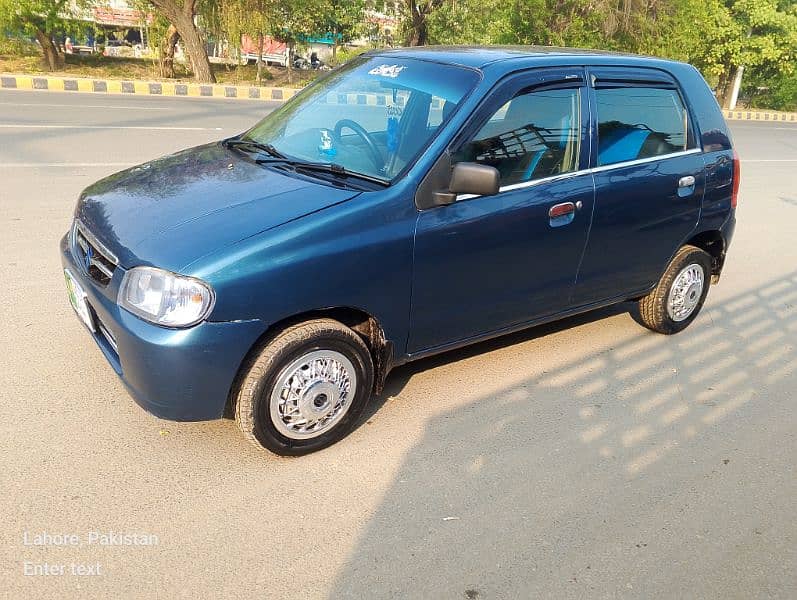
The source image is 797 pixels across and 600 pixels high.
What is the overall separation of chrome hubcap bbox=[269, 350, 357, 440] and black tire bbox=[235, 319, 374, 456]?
20 mm

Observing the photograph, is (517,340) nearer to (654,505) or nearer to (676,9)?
(654,505)

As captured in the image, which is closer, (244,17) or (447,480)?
(447,480)

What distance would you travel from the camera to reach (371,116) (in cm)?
378

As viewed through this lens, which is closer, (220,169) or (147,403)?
(147,403)

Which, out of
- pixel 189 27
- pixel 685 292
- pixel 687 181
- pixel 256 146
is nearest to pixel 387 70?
pixel 256 146

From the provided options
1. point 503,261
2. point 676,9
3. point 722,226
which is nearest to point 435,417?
point 503,261

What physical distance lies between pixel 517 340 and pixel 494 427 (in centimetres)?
111

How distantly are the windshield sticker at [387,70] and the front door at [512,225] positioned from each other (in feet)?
2.18

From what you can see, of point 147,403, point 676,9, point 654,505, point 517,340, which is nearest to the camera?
point 147,403

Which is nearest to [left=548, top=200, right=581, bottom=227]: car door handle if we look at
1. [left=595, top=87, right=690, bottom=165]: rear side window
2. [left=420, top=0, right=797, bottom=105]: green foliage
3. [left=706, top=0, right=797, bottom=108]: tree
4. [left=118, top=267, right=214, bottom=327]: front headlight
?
[left=595, top=87, right=690, bottom=165]: rear side window

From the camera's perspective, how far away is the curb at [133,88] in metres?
18.7

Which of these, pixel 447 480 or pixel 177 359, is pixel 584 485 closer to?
pixel 447 480

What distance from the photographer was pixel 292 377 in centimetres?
312

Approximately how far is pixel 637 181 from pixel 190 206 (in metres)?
2.54
